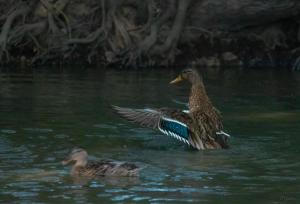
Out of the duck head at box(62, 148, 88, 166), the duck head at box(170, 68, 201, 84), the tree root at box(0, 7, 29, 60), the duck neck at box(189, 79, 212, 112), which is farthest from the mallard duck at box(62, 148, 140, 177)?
the tree root at box(0, 7, 29, 60)

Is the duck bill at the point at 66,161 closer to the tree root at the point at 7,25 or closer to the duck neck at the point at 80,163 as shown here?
the duck neck at the point at 80,163

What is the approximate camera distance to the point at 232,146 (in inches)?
506

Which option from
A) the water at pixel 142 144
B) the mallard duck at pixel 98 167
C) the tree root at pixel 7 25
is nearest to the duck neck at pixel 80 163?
the mallard duck at pixel 98 167

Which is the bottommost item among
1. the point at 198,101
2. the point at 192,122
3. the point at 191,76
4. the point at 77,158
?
the point at 77,158

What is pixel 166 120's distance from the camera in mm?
12805

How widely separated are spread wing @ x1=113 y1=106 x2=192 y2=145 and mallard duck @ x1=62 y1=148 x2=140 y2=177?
2.10 m

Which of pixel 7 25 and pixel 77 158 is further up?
pixel 7 25

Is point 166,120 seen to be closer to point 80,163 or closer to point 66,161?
point 66,161

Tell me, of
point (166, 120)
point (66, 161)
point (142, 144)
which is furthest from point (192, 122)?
point (66, 161)

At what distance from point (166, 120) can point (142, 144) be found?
0.47 m

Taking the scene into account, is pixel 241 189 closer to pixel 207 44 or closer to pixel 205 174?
pixel 205 174

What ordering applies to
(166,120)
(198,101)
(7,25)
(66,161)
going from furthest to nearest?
(7,25) → (198,101) → (166,120) → (66,161)

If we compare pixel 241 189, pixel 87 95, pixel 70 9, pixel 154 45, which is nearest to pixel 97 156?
pixel 241 189

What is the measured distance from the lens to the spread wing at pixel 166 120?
1270 centimetres
